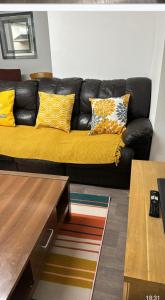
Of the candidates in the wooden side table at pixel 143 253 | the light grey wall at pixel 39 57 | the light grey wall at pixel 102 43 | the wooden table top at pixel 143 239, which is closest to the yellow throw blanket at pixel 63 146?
the wooden table top at pixel 143 239

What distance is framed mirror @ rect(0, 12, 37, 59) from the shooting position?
14.2 feet

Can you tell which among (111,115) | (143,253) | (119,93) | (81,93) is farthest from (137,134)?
(143,253)

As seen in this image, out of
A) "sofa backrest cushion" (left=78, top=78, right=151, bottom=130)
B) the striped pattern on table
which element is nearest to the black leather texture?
"sofa backrest cushion" (left=78, top=78, right=151, bottom=130)

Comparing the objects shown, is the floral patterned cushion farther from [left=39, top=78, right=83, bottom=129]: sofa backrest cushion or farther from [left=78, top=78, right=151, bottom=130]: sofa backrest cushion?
[left=39, top=78, right=83, bottom=129]: sofa backrest cushion

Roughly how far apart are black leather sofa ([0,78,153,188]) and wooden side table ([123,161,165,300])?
72cm

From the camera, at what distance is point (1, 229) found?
1224mm

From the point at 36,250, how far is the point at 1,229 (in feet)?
0.77

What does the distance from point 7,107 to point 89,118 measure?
1.01m

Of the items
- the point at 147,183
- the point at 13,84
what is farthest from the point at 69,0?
the point at 13,84

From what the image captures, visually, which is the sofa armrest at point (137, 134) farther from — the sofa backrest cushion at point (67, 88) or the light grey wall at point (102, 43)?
the light grey wall at point (102, 43)

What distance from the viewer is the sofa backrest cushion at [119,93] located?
2396mm

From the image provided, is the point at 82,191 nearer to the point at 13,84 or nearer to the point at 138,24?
the point at 13,84

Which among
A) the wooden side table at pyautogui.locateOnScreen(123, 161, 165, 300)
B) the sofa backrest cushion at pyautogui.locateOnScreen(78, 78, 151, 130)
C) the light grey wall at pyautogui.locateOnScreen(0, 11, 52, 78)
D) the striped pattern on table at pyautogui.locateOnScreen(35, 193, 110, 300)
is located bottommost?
the striped pattern on table at pyautogui.locateOnScreen(35, 193, 110, 300)

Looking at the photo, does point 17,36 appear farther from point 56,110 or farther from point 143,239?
point 143,239
